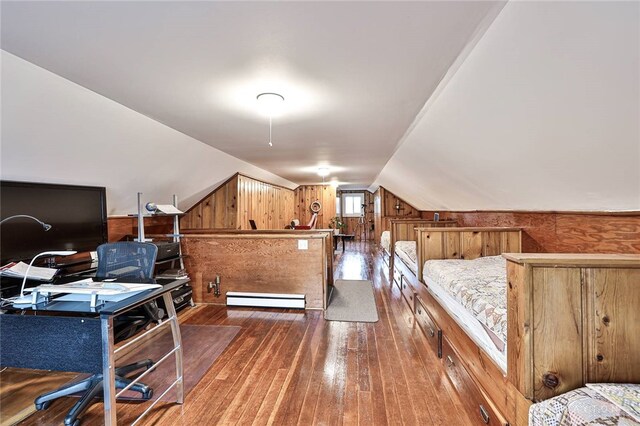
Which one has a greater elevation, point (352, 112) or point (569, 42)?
point (352, 112)

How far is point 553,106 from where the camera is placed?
1.49 m

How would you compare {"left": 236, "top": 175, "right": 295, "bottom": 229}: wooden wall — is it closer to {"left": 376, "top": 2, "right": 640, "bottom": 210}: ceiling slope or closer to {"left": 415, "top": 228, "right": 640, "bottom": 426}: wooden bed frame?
{"left": 376, "top": 2, "right": 640, "bottom": 210}: ceiling slope

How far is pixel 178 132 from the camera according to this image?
10.4ft

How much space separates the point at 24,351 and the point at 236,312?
201 centimetres

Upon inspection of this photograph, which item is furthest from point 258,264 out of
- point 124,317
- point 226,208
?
point 226,208

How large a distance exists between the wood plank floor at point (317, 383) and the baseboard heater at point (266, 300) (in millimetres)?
342

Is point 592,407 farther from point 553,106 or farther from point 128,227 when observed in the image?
point 128,227

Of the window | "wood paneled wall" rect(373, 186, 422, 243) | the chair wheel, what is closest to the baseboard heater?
the chair wheel

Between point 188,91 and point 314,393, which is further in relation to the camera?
point 188,91

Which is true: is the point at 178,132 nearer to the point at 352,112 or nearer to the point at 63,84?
the point at 63,84

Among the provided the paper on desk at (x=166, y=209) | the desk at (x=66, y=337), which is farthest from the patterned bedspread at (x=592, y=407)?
the paper on desk at (x=166, y=209)

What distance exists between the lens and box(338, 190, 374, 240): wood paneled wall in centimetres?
1107

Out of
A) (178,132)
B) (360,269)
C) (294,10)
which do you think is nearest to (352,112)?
(294,10)

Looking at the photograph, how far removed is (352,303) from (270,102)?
2.61 meters
